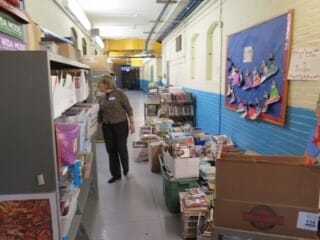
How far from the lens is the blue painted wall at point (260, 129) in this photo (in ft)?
8.57

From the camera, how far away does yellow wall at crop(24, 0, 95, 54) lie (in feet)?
12.1

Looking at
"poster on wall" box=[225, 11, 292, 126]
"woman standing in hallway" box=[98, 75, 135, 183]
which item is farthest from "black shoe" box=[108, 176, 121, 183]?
"poster on wall" box=[225, 11, 292, 126]

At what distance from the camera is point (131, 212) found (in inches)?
123

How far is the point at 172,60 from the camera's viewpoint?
390 inches

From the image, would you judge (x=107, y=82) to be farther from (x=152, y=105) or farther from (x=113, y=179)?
(x=152, y=105)

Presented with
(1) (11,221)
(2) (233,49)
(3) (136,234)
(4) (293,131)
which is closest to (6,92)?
(1) (11,221)

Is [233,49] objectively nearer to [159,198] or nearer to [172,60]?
[159,198]

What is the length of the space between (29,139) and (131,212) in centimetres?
208

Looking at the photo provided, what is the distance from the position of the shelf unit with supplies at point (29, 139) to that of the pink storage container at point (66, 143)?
0.29 feet

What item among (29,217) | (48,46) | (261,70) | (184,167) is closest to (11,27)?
(48,46)

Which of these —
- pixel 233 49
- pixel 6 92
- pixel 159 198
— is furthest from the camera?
pixel 233 49

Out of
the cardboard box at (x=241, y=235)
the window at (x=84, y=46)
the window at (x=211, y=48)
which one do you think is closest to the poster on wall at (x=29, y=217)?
the cardboard box at (x=241, y=235)

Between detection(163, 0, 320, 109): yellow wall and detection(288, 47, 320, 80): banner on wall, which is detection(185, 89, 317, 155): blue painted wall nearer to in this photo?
detection(163, 0, 320, 109): yellow wall

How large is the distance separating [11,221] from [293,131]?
2.53 meters
